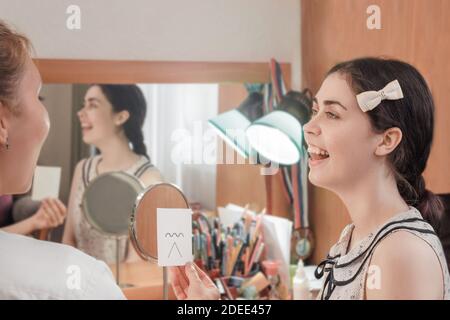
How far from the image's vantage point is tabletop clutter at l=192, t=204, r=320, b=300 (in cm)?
118

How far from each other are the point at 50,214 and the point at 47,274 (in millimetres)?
274

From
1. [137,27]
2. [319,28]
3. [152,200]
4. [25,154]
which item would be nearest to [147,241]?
[152,200]

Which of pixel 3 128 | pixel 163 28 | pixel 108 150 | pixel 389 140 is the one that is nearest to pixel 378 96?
pixel 389 140

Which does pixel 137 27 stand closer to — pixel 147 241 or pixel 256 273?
pixel 147 241

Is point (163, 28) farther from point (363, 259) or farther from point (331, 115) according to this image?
point (363, 259)

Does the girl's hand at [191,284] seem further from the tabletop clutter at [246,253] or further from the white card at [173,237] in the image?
the tabletop clutter at [246,253]

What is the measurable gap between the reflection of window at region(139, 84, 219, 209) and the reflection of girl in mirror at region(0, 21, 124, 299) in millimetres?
254

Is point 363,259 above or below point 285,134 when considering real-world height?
below

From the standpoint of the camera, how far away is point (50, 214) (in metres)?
1.15

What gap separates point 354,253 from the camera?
32.2 inches

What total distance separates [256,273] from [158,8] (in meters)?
0.56

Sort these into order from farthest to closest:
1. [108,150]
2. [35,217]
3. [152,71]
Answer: [108,150], [35,217], [152,71]

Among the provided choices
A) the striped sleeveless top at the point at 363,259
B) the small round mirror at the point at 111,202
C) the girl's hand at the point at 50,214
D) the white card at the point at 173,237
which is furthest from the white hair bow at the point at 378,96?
the girl's hand at the point at 50,214
